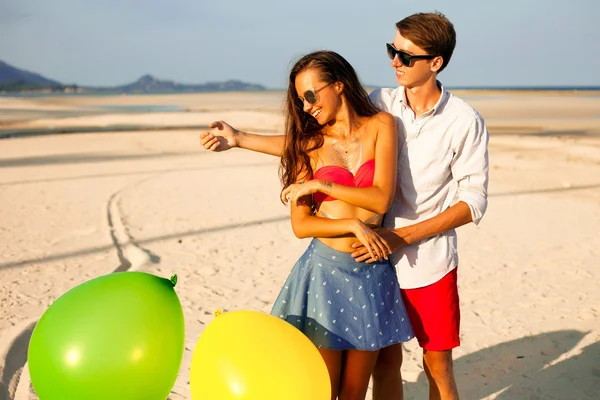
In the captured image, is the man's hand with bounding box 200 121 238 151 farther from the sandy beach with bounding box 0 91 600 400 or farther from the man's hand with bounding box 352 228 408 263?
the sandy beach with bounding box 0 91 600 400

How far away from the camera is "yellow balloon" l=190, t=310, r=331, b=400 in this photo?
2404 mm

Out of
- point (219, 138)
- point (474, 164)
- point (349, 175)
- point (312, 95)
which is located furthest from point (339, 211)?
point (219, 138)

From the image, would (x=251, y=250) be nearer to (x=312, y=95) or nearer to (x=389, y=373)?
(x=389, y=373)

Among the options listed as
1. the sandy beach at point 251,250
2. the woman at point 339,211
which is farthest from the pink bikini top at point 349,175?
the sandy beach at point 251,250

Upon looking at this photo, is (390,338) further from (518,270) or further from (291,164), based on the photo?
(518,270)

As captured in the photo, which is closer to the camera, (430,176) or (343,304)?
(343,304)

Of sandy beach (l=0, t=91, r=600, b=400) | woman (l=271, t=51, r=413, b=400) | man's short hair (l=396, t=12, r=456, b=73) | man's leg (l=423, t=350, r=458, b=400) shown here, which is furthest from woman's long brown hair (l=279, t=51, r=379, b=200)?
sandy beach (l=0, t=91, r=600, b=400)

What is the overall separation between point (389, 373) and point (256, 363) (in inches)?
48.5

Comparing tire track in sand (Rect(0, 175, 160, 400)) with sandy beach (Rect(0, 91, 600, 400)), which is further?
sandy beach (Rect(0, 91, 600, 400))

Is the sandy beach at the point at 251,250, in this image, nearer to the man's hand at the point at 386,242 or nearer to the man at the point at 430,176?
the man at the point at 430,176

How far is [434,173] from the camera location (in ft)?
9.74

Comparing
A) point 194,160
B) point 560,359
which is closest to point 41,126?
point 194,160

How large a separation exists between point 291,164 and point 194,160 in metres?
13.5

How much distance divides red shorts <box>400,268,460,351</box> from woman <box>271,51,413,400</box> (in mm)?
156
